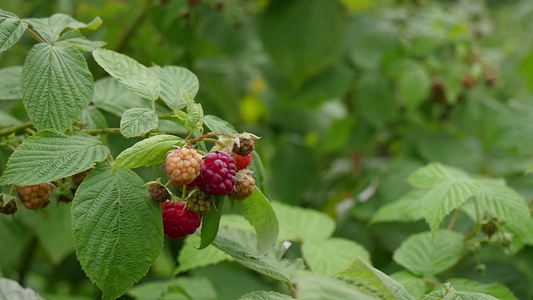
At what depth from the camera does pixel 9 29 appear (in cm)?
77

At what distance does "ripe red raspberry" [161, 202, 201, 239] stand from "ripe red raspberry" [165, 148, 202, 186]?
6cm

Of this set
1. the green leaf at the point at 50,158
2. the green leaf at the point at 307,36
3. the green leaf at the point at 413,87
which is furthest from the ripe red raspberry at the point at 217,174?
the green leaf at the point at 307,36

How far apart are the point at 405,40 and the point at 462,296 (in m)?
1.25

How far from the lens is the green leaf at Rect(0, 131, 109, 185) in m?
0.67

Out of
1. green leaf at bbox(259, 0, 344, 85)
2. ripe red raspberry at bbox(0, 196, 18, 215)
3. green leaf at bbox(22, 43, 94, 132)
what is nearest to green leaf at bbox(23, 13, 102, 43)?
green leaf at bbox(22, 43, 94, 132)

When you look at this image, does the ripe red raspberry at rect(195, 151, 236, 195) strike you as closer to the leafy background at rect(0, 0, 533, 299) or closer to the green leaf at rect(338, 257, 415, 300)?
the green leaf at rect(338, 257, 415, 300)

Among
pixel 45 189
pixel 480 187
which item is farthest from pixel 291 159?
pixel 45 189

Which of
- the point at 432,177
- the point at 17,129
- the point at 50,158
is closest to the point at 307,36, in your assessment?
the point at 432,177

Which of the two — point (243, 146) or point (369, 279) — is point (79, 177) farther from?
point (369, 279)

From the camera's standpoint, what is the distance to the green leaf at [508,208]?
0.96m

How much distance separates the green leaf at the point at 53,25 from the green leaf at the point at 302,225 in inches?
21.0

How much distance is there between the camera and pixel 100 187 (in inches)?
27.5

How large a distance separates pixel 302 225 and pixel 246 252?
0.38 m

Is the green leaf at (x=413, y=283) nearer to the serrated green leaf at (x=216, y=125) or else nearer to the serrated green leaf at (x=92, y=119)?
the serrated green leaf at (x=216, y=125)
